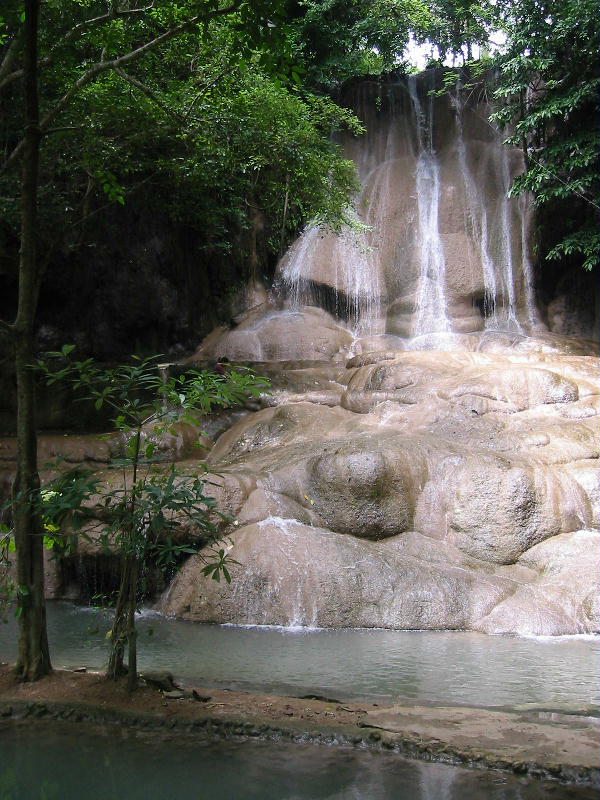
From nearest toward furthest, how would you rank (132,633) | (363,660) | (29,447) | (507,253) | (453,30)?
(132,633)
(29,447)
(363,660)
(507,253)
(453,30)

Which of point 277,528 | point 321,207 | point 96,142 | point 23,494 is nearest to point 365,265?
point 321,207

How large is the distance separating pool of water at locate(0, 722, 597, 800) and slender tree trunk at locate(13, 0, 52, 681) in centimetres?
68

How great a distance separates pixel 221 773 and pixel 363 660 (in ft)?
10.2

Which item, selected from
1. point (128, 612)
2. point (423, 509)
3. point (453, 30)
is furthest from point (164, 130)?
point (453, 30)

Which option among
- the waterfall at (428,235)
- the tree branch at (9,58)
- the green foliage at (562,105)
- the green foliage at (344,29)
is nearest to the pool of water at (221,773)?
the tree branch at (9,58)

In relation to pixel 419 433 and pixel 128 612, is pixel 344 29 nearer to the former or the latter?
pixel 419 433

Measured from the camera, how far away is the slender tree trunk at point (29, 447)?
13.6 feet

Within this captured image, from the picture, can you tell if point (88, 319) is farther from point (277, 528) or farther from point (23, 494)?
point (23, 494)

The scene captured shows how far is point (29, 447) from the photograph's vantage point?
4219 millimetres

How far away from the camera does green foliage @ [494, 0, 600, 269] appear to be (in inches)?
612

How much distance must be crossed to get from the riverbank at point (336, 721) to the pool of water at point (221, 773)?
78 millimetres

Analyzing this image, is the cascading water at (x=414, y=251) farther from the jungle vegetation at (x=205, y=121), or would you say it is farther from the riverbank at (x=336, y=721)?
the riverbank at (x=336, y=721)

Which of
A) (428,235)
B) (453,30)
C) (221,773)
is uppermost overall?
(453,30)

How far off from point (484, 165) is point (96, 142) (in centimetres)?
1297
